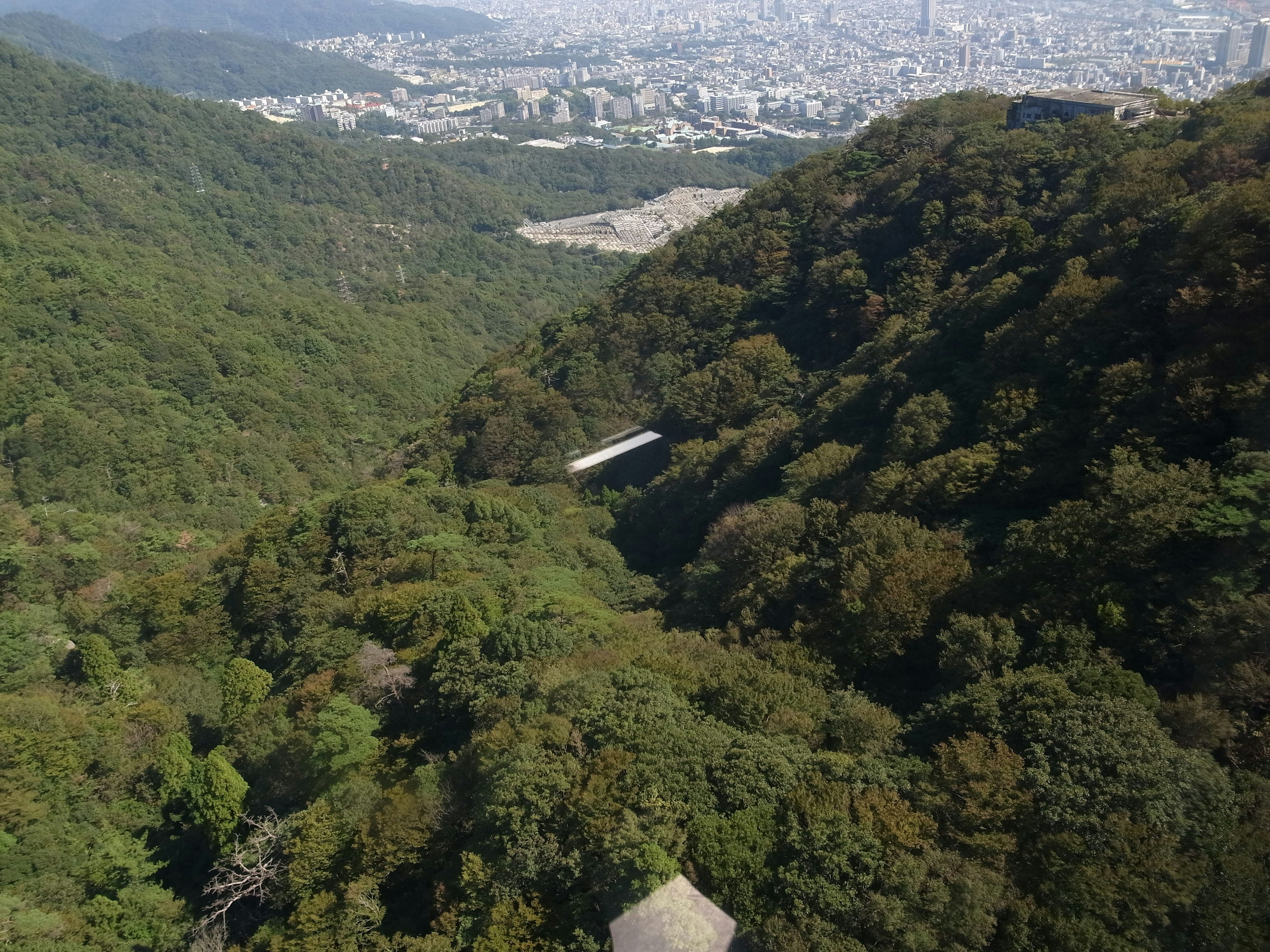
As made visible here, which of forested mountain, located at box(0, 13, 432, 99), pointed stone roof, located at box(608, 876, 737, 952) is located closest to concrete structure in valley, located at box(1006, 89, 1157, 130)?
pointed stone roof, located at box(608, 876, 737, 952)

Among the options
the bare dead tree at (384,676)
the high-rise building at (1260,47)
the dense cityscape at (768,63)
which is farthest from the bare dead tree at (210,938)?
the high-rise building at (1260,47)

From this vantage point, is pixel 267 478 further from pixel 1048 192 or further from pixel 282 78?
pixel 282 78

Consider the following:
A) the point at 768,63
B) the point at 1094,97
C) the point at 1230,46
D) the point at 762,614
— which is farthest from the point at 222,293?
the point at 768,63

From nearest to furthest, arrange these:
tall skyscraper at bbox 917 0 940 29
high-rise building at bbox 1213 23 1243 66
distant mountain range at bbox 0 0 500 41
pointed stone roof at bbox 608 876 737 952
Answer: pointed stone roof at bbox 608 876 737 952, high-rise building at bbox 1213 23 1243 66, tall skyscraper at bbox 917 0 940 29, distant mountain range at bbox 0 0 500 41

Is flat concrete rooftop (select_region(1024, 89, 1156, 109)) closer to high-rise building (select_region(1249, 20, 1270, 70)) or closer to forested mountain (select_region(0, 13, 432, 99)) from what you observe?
high-rise building (select_region(1249, 20, 1270, 70))

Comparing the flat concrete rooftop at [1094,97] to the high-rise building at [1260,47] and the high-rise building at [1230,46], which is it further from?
the high-rise building at [1230,46]

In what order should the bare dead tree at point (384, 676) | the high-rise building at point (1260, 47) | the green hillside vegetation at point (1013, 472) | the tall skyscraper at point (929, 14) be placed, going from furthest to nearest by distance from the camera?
the tall skyscraper at point (929, 14) → the high-rise building at point (1260, 47) → the bare dead tree at point (384, 676) → the green hillside vegetation at point (1013, 472)
